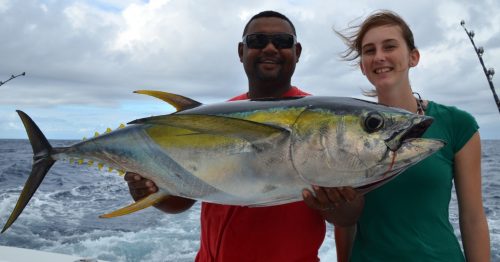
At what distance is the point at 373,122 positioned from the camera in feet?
4.93

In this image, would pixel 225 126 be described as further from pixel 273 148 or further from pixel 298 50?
pixel 298 50

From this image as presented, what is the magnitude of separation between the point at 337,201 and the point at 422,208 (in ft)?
1.97

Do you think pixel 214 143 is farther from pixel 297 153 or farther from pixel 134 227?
pixel 134 227

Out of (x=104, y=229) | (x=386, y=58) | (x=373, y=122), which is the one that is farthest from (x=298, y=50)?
(x=104, y=229)

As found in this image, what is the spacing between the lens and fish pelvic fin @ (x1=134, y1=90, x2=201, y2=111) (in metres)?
1.91

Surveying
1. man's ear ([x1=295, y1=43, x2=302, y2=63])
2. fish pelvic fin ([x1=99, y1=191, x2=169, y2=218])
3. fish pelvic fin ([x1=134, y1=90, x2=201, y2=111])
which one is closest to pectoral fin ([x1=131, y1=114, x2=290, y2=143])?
fish pelvic fin ([x1=134, y1=90, x2=201, y2=111])

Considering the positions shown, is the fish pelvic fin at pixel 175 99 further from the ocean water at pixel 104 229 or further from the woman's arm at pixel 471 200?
the ocean water at pixel 104 229

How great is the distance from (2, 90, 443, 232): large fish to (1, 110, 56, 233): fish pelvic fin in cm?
52

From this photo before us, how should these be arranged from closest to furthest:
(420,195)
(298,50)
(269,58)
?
1. (420,195)
2. (269,58)
3. (298,50)

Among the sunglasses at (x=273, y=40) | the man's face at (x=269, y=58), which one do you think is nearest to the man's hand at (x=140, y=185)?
the man's face at (x=269, y=58)

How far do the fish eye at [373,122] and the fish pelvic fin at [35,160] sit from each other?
1495mm

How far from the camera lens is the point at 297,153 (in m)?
1.53

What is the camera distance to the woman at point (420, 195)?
2025mm

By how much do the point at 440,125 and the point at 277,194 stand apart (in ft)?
3.20
